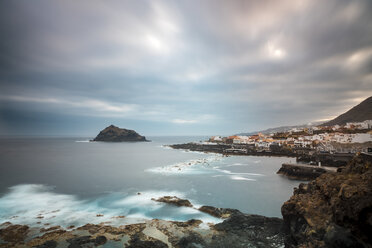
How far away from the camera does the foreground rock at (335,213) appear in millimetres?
4590

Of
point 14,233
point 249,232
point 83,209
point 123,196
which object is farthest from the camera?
point 123,196

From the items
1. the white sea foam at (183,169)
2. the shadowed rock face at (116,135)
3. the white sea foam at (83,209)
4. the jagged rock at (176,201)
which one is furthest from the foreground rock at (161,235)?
the shadowed rock face at (116,135)

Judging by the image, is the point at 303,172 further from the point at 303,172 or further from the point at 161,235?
the point at 161,235

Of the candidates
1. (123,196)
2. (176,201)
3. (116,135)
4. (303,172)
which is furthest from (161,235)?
(116,135)

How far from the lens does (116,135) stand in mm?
123125

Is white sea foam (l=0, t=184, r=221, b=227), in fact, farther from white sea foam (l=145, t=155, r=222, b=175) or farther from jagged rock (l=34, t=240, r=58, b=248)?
white sea foam (l=145, t=155, r=222, b=175)

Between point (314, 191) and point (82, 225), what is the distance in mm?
11736

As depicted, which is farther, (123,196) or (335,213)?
(123,196)

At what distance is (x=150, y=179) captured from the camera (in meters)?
21.0

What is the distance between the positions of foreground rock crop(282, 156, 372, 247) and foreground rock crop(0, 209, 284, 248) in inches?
50.7

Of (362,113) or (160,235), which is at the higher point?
(362,113)

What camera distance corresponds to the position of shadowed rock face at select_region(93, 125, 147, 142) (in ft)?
399

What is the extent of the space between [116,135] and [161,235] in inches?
4918

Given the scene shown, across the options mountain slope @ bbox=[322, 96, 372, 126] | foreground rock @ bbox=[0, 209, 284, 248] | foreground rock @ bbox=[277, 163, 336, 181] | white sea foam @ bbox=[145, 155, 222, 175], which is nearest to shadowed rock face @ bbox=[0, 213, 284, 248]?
foreground rock @ bbox=[0, 209, 284, 248]
